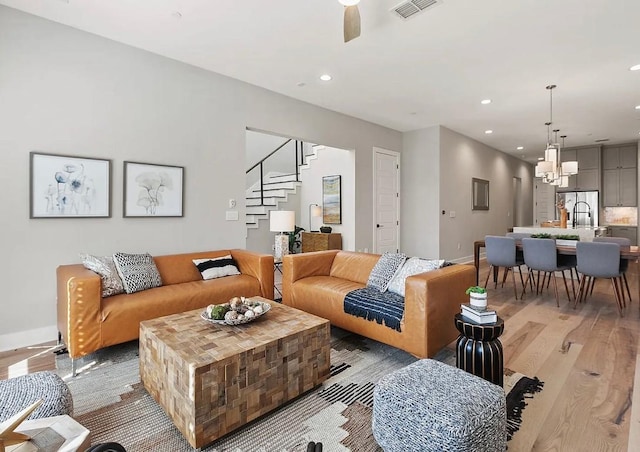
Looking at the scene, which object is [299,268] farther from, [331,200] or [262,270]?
[331,200]

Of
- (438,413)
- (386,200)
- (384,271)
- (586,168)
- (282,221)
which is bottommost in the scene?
(438,413)

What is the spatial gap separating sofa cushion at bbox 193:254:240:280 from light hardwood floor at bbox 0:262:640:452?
1392 mm

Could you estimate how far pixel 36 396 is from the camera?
1338 millimetres

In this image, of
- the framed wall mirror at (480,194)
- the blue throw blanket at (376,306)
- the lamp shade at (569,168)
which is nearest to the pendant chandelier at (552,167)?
the lamp shade at (569,168)

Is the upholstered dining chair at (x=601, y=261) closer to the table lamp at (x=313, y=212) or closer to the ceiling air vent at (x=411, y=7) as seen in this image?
the ceiling air vent at (x=411, y=7)

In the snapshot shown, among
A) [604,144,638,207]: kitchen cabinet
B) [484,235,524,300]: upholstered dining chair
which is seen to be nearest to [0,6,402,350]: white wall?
[484,235,524,300]: upholstered dining chair

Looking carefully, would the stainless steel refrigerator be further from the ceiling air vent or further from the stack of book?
the stack of book

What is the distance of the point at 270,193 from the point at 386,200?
8.43ft

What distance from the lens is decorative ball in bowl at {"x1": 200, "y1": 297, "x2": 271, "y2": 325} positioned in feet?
6.76

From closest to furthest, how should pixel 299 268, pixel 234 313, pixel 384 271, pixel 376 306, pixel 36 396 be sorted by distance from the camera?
pixel 36 396 → pixel 234 313 → pixel 376 306 → pixel 384 271 → pixel 299 268

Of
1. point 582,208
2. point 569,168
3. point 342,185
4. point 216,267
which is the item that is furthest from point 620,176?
point 216,267

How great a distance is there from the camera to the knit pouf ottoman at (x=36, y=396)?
127 cm

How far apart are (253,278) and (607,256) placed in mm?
4042

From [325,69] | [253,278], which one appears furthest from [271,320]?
[325,69]
